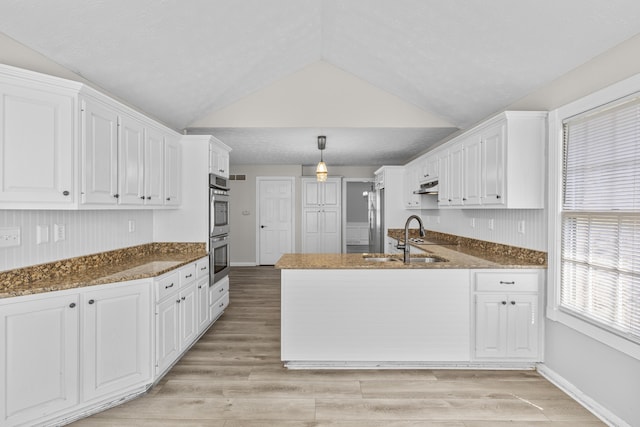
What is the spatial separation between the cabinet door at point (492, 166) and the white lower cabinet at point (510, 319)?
2.17 ft

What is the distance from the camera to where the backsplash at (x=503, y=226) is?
9.09 ft

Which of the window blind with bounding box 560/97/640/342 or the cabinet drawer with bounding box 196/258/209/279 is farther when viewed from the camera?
the cabinet drawer with bounding box 196/258/209/279

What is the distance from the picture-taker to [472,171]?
3330 millimetres

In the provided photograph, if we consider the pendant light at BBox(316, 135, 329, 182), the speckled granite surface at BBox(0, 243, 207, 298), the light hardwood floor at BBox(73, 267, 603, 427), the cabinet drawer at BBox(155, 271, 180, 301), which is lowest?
the light hardwood floor at BBox(73, 267, 603, 427)

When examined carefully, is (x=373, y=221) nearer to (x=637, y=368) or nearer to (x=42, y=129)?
(x=637, y=368)

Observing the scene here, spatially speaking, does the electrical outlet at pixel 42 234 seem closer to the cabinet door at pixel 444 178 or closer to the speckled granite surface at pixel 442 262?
the speckled granite surface at pixel 442 262

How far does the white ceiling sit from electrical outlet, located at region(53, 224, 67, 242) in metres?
1.15

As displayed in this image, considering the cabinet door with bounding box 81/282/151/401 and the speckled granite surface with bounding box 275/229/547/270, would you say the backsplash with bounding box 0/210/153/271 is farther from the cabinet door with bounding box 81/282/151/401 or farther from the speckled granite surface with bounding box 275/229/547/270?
the speckled granite surface with bounding box 275/229/547/270

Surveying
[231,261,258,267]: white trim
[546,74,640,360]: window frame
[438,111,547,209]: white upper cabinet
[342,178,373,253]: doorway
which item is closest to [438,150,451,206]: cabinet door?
[438,111,547,209]: white upper cabinet

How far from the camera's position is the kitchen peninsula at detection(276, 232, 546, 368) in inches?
106

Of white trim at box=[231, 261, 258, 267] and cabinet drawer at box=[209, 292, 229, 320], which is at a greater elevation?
cabinet drawer at box=[209, 292, 229, 320]

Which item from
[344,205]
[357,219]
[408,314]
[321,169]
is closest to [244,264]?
[344,205]

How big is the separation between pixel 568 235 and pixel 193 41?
3229 millimetres

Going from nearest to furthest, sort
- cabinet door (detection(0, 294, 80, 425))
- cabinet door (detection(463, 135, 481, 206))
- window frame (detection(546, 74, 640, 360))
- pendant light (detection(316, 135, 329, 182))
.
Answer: cabinet door (detection(0, 294, 80, 425))
window frame (detection(546, 74, 640, 360))
cabinet door (detection(463, 135, 481, 206))
pendant light (detection(316, 135, 329, 182))
